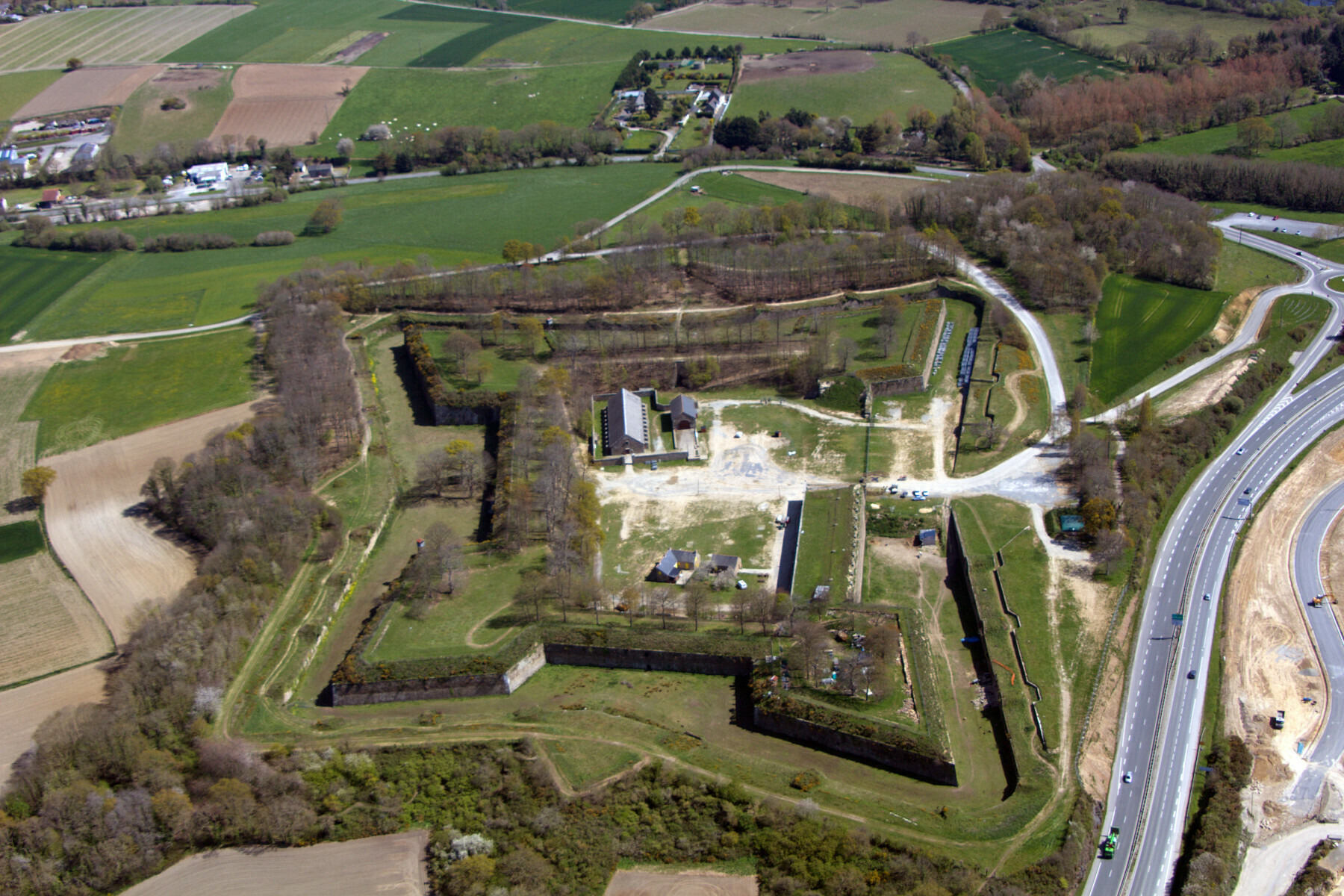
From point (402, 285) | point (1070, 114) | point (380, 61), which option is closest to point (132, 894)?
point (402, 285)

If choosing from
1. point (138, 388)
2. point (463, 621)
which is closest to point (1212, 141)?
point (463, 621)

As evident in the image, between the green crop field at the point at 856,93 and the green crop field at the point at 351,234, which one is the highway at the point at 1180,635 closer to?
the green crop field at the point at 351,234

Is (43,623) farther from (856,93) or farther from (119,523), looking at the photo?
(856,93)

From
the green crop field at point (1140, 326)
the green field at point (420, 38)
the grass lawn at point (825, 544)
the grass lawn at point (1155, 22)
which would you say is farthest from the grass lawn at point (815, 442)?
the grass lawn at point (1155, 22)

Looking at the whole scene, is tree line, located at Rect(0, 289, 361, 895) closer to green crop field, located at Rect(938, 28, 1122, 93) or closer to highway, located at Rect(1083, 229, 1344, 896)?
highway, located at Rect(1083, 229, 1344, 896)

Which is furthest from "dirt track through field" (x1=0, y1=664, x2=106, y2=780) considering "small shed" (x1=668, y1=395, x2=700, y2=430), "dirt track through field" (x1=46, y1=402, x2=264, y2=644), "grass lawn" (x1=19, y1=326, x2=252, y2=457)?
"small shed" (x1=668, y1=395, x2=700, y2=430)

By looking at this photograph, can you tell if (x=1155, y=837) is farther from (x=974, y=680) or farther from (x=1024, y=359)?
(x=1024, y=359)

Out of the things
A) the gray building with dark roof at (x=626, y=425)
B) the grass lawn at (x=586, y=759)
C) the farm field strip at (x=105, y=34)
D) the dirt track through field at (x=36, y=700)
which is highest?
the farm field strip at (x=105, y=34)
